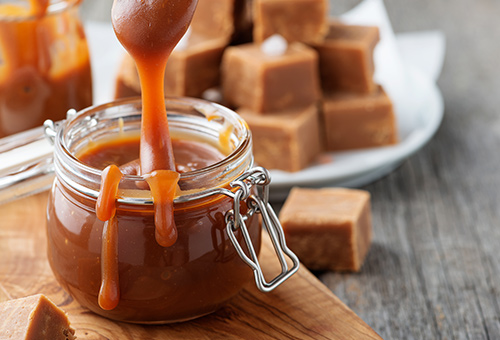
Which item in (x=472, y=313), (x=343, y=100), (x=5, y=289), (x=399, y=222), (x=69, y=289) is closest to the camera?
(x=69, y=289)

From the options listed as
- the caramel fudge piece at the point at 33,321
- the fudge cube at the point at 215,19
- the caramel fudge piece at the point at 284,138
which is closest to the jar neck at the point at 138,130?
the caramel fudge piece at the point at 33,321

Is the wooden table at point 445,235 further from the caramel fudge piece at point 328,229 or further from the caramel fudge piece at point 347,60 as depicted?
the caramel fudge piece at point 347,60

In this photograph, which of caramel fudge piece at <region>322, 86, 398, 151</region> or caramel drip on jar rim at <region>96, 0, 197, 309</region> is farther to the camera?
caramel fudge piece at <region>322, 86, 398, 151</region>

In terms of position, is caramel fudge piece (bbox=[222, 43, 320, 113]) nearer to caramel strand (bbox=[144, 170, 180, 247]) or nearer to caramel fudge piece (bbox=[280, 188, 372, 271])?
caramel fudge piece (bbox=[280, 188, 372, 271])

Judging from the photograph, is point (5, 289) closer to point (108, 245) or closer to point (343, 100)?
point (108, 245)

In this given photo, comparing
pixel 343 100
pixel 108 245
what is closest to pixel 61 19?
pixel 108 245

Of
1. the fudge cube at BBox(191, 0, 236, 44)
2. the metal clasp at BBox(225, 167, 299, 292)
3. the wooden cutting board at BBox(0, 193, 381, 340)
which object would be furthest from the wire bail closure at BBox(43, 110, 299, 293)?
the fudge cube at BBox(191, 0, 236, 44)

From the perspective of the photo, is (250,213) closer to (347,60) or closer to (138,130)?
(138,130)
